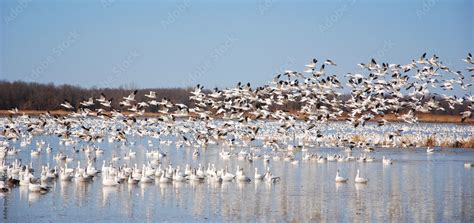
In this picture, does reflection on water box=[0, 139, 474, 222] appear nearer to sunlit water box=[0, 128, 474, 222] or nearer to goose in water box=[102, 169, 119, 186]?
sunlit water box=[0, 128, 474, 222]

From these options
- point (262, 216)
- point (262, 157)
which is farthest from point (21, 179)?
point (262, 157)

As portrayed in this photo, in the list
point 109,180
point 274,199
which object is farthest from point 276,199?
point 109,180

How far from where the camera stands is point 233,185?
30.5 meters

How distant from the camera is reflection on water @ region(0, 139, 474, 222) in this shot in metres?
23.4

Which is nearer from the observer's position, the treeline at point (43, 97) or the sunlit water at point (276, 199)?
the sunlit water at point (276, 199)

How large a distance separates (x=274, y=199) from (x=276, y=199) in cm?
7

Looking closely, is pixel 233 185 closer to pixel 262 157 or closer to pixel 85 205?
pixel 85 205

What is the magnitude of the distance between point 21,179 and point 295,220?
10611mm

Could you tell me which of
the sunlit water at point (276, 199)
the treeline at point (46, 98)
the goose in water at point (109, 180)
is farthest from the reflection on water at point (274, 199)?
the treeline at point (46, 98)

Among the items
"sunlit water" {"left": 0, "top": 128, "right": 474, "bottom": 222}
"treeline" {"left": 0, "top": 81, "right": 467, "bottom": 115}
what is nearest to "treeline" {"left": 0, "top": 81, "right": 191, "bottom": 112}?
"treeline" {"left": 0, "top": 81, "right": 467, "bottom": 115}

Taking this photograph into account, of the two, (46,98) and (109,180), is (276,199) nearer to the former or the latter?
(109,180)

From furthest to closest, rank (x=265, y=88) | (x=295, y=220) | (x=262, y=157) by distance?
(x=262, y=157) < (x=265, y=88) < (x=295, y=220)

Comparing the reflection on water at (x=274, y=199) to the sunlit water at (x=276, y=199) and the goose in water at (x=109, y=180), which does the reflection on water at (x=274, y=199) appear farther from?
the goose in water at (x=109, y=180)

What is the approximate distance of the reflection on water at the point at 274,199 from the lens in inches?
920
